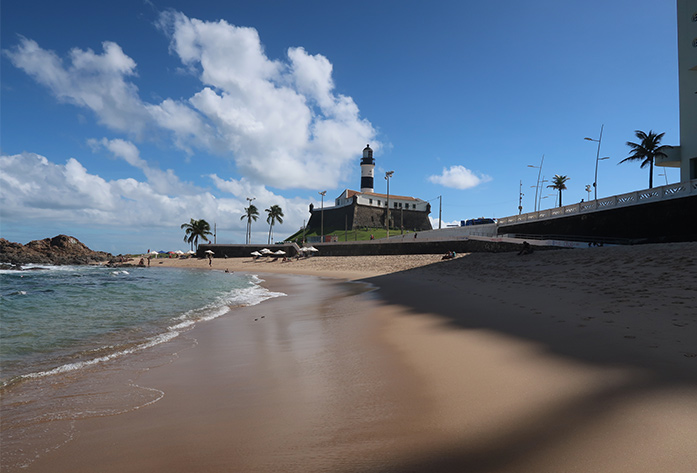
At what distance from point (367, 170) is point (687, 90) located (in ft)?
227

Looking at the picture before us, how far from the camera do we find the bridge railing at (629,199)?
22.7 meters

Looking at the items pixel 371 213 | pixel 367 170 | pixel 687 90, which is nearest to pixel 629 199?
pixel 687 90

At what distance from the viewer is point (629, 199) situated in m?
25.6

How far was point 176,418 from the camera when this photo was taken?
13.0 ft

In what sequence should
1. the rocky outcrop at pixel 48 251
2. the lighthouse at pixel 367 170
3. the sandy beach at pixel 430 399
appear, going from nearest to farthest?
the sandy beach at pixel 430 399, the rocky outcrop at pixel 48 251, the lighthouse at pixel 367 170

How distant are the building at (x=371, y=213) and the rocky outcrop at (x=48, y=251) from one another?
48785mm

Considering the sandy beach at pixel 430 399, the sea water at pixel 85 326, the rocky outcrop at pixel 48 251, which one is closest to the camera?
the sandy beach at pixel 430 399

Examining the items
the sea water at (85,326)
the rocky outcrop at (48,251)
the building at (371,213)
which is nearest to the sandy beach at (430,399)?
the sea water at (85,326)

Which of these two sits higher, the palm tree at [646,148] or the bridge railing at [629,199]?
the palm tree at [646,148]

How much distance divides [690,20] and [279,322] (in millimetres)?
43483

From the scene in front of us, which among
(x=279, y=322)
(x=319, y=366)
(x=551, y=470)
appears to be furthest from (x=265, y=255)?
(x=551, y=470)

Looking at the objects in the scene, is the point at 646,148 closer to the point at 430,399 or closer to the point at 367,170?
the point at 430,399

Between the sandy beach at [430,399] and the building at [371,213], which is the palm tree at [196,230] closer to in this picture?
the building at [371,213]

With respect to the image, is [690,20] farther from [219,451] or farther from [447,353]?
[219,451]
